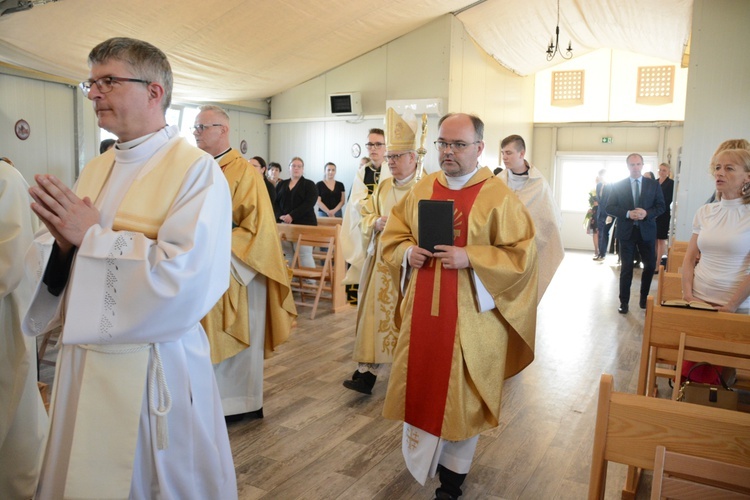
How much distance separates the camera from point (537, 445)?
336 centimetres

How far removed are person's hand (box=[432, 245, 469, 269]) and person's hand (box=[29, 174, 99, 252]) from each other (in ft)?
4.56

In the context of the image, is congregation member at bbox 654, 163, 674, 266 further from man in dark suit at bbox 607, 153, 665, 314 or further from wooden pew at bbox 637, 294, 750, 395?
wooden pew at bbox 637, 294, 750, 395

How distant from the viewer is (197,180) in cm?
168

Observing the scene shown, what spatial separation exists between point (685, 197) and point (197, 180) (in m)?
6.72

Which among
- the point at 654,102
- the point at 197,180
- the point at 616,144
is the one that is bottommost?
the point at 197,180

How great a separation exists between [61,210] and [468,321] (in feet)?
5.45

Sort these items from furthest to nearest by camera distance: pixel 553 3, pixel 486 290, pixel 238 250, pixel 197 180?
1. pixel 553 3
2. pixel 238 250
3. pixel 486 290
4. pixel 197 180

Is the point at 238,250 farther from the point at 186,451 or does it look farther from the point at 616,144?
the point at 616,144

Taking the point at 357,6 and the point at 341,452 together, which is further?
the point at 357,6

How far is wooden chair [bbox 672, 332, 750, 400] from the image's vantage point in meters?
2.45

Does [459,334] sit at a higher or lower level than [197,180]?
lower

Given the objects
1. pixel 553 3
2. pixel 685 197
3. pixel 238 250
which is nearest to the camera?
pixel 238 250

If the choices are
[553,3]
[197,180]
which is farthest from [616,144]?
[197,180]

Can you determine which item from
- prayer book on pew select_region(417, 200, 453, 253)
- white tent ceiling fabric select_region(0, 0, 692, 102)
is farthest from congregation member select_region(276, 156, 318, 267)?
prayer book on pew select_region(417, 200, 453, 253)
